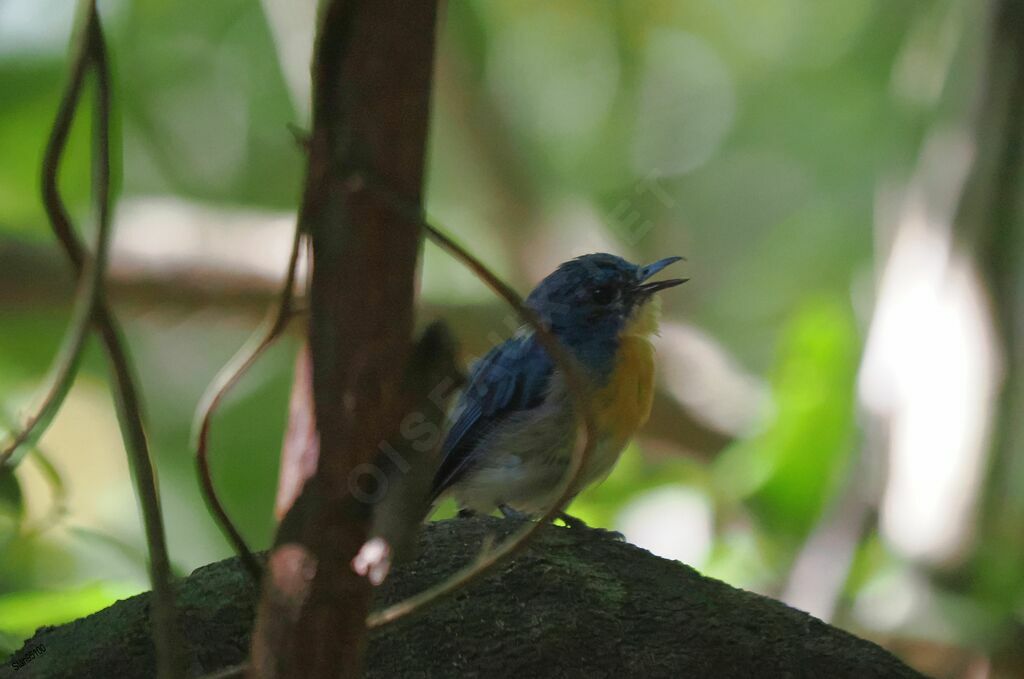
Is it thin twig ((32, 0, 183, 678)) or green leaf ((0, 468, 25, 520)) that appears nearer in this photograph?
thin twig ((32, 0, 183, 678))

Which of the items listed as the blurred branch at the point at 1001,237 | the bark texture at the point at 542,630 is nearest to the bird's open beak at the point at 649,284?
the blurred branch at the point at 1001,237

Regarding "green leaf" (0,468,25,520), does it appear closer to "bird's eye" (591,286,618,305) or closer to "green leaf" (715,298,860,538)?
"bird's eye" (591,286,618,305)

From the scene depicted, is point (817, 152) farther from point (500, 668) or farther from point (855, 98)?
point (500, 668)

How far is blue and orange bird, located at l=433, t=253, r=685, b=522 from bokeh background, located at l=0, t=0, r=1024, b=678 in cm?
28

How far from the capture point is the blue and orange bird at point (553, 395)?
10.7ft

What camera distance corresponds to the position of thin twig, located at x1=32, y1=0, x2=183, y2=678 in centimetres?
112

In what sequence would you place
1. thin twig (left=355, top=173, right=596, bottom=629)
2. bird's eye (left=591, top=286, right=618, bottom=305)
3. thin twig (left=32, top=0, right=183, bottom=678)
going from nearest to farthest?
thin twig (left=355, top=173, right=596, bottom=629)
thin twig (left=32, top=0, right=183, bottom=678)
bird's eye (left=591, top=286, right=618, bottom=305)

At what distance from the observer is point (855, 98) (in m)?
7.39

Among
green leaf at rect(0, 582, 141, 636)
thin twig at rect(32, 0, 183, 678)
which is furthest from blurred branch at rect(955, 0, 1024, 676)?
thin twig at rect(32, 0, 183, 678)

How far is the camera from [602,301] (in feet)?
12.2

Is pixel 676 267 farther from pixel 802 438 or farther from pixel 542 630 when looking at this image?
pixel 542 630

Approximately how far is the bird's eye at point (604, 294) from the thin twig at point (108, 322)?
104 inches

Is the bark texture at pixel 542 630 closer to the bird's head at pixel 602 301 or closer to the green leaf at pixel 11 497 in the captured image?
the green leaf at pixel 11 497

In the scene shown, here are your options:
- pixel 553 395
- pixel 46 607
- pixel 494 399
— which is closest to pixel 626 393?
pixel 553 395
